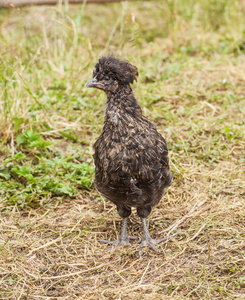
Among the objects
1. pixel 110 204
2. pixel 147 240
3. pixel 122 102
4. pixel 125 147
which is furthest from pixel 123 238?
pixel 122 102

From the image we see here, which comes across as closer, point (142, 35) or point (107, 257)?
point (107, 257)

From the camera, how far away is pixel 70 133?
5309 mm

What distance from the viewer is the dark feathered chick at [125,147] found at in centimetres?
343

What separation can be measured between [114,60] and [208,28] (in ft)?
17.0

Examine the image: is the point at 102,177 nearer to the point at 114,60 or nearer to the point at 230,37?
the point at 114,60

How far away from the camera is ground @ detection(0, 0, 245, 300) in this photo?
3295 mm

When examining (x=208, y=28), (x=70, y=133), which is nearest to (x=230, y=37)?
(x=208, y=28)

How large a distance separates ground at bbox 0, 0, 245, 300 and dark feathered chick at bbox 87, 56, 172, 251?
59 centimetres

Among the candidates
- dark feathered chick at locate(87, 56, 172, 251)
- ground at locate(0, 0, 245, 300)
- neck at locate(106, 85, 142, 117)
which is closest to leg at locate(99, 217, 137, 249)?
ground at locate(0, 0, 245, 300)

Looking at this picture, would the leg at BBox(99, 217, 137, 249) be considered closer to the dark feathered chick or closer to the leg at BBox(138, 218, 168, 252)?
the leg at BBox(138, 218, 168, 252)

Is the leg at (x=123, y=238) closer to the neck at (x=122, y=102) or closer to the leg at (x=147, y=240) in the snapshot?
the leg at (x=147, y=240)

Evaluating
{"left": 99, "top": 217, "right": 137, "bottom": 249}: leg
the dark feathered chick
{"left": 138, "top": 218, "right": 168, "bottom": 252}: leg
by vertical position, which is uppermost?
the dark feathered chick

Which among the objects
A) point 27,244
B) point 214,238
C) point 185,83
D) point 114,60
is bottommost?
point 27,244

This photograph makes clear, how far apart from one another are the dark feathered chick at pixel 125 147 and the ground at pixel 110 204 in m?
0.59
